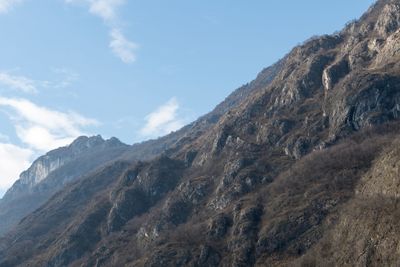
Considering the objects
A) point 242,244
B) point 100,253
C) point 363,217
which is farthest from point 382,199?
point 100,253

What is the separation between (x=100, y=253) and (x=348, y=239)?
10208cm

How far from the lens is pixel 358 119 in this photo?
179250 mm

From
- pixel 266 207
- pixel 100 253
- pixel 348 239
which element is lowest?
pixel 348 239

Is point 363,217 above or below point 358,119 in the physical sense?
below

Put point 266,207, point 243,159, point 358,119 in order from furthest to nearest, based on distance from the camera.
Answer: point 243,159
point 358,119
point 266,207

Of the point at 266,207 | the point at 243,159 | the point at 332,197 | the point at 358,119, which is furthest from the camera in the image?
the point at 243,159

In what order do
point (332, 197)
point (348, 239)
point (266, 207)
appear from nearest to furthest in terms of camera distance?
1. point (348, 239)
2. point (332, 197)
3. point (266, 207)

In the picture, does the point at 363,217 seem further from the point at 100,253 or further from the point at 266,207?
the point at 100,253

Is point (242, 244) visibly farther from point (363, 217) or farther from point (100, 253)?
point (100, 253)

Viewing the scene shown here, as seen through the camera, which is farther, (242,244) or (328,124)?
(328,124)

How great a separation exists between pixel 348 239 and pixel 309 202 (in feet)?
101

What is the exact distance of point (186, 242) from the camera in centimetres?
15550

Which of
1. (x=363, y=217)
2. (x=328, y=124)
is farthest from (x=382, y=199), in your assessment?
(x=328, y=124)

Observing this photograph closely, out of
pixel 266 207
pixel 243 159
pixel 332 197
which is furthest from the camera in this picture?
pixel 243 159
